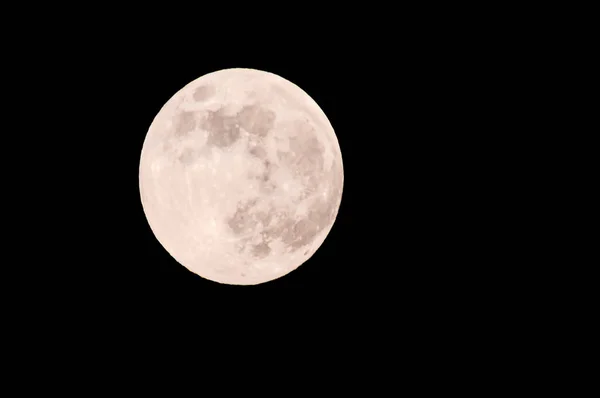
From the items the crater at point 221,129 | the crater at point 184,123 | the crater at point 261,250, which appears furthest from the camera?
the crater at point 261,250

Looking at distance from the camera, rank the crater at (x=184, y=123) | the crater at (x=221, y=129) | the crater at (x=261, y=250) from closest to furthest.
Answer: the crater at (x=221, y=129), the crater at (x=184, y=123), the crater at (x=261, y=250)

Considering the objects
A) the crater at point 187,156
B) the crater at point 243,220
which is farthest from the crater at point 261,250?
the crater at point 187,156

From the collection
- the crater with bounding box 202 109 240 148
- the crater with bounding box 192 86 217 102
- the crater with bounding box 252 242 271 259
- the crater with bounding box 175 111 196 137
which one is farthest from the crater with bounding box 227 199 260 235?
the crater with bounding box 192 86 217 102

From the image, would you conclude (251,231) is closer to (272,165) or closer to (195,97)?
(272,165)

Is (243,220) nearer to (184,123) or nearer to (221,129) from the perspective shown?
(221,129)

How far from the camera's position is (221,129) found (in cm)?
448

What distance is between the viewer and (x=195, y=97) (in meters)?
4.76

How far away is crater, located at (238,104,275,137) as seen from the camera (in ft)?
14.8

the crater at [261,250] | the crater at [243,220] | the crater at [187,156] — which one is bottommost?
the crater at [261,250]

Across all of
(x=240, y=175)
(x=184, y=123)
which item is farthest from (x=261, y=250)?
(x=184, y=123)

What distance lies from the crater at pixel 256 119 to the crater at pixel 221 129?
79 mm

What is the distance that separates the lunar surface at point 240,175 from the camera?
4.46 meters

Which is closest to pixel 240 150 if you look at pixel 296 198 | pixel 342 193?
pixel 296 198

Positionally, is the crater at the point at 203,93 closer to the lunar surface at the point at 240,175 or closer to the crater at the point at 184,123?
the lunar surface at the point at 240,175
